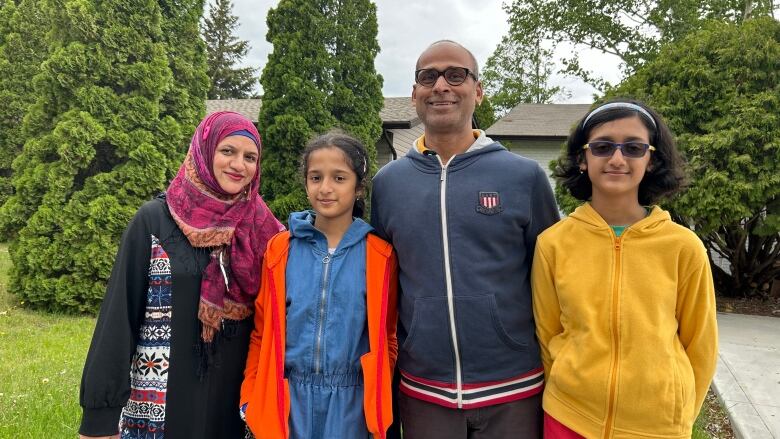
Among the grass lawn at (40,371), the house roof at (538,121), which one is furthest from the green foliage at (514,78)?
the grass lawn at (40,371)

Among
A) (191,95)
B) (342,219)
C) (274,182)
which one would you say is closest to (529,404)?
(342,219)

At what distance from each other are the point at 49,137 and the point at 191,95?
7.08 ft

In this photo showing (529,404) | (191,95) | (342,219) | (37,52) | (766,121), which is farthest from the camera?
(37,52)

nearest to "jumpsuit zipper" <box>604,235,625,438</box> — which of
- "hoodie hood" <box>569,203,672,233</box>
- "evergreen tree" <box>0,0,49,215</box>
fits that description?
"hoodie hood" <box>569,203,672,233</box>

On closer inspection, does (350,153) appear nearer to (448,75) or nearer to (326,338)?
(448,75)

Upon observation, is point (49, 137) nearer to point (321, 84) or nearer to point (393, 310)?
point (321, 84)

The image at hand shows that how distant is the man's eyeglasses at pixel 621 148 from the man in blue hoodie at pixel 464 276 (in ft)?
0.96

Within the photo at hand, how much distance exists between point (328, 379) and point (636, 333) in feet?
4.12

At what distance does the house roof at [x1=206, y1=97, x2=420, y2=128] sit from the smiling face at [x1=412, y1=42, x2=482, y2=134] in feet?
35.1

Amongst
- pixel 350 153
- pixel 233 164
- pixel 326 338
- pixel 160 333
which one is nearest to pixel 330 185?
pixel 350 153

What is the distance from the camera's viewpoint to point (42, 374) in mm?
4715

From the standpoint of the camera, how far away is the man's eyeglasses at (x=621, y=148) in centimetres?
212

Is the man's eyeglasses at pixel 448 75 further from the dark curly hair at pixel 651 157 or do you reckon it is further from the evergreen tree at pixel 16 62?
the evergreen tree at pixel 16 62

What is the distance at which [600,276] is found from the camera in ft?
6.86
